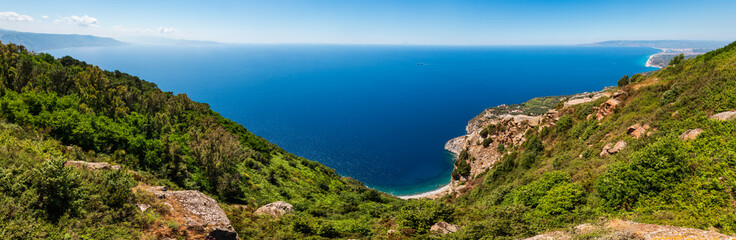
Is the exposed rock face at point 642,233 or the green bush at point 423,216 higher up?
the exposed rock face at point 642,233

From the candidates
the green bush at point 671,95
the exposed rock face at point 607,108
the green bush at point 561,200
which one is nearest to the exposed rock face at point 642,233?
the green bush at point 561,200

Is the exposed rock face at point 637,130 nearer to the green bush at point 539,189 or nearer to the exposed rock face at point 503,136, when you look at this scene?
the green bush at point 539,189

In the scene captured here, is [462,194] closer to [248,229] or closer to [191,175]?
[248,229]

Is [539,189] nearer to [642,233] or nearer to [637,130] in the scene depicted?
[642,233]

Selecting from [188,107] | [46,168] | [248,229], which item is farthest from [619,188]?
[188,107]

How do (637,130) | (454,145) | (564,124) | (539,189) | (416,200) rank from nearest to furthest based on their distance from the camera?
(539,189) < (637,130) < (416,200) < (564,124) < (454,145)

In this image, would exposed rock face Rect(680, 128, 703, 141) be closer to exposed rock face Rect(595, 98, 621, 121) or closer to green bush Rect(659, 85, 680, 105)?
green bush Rect(659, 85, 680, 105)

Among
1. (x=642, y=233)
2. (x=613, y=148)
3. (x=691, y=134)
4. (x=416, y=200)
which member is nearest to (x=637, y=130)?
(x=613, y=148)
